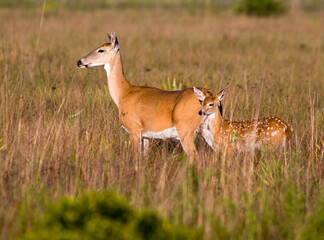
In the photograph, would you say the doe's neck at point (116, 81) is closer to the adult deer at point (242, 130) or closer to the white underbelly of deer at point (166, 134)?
the white underbelly of deer at point (166, 134)

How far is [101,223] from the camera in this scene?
260 centimetres

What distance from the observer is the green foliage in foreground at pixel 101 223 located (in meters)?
2.57

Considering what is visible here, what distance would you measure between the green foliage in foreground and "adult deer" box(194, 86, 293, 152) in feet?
7.97

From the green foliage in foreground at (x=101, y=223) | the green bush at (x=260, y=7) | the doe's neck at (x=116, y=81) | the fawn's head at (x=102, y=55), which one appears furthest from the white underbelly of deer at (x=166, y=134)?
the green bush at (x=260, y=7)

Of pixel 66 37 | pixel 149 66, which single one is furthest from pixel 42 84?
pixel 66 37

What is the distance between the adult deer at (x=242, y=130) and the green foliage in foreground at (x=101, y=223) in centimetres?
243

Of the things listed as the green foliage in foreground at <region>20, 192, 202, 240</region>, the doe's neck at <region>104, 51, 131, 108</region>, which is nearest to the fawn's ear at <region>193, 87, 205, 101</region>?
the doe's neck at <region>104, 51, 131, 108</region>

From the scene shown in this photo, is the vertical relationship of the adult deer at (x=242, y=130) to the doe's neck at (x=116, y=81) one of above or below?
below

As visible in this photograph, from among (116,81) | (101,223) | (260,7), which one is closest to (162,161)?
(116,81)

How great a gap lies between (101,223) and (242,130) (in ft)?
10.2

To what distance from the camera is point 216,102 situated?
5.47 metres

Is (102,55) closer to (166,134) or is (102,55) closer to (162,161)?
(166,134)

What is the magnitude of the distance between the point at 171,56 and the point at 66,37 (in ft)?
11.1

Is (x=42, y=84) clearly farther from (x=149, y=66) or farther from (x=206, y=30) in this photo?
(x=206, y=30)
